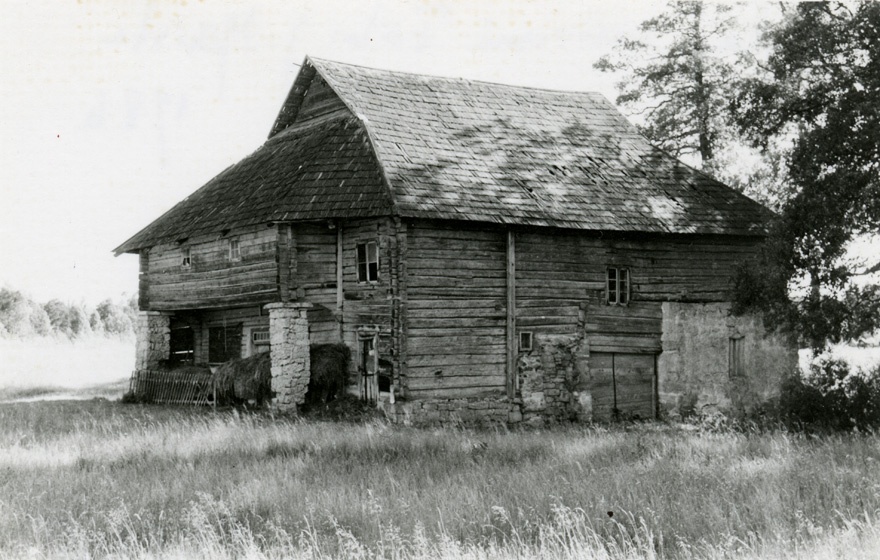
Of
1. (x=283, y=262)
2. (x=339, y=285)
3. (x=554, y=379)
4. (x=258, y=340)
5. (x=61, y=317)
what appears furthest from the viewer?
(x=61, y=317)

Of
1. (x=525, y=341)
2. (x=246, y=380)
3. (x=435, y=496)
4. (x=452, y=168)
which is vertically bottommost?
(x=435, y=496)

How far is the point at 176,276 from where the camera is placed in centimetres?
2623

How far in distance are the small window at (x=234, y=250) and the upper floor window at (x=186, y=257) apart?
233 centimetres

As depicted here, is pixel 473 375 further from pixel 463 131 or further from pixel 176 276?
pixel 176 276

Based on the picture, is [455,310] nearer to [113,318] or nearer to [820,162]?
[820,162]

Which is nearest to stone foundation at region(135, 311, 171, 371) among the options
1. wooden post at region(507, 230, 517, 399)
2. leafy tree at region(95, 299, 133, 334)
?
wooden post at region(507, 230, 517, 399)

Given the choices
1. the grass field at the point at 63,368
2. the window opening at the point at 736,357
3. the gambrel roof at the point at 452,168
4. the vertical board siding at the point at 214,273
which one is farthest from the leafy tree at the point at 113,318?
the window opening at the point at 736,357

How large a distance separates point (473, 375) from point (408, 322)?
208cm

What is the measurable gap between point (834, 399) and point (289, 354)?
11.7 meters

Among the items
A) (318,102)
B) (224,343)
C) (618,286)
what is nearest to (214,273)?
(224,343)

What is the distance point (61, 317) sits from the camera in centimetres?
6531

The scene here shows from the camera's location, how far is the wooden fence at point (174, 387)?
24422 mm

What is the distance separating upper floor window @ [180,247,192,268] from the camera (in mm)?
25719

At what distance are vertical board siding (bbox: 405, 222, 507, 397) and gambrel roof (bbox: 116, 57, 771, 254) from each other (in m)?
0.86
